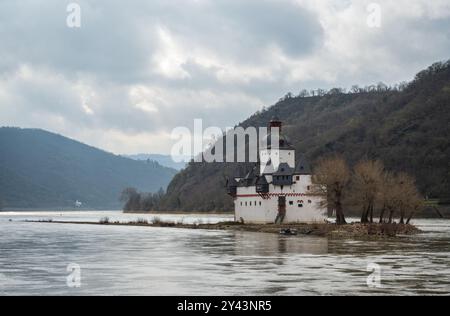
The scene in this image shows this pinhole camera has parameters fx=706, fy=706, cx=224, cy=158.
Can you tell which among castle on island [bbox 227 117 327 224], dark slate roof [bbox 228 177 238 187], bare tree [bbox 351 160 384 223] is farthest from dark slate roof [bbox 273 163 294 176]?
dark slate roof [bbox 228 177 238 187]

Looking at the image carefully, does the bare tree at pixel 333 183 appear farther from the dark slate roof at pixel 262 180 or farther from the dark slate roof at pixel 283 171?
the dark slate roof at pixel 262 180

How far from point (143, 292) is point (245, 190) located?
80649mm

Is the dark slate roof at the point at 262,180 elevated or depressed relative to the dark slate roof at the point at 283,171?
depressed

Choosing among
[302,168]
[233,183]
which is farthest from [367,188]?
[233,183]

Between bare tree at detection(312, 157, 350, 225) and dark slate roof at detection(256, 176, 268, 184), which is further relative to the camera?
dark slate roof at detection(256, 176, 268, 184)

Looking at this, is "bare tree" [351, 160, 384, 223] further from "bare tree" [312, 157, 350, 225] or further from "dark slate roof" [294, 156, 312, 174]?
"dark slate roof" [294, 156, 312, 174]

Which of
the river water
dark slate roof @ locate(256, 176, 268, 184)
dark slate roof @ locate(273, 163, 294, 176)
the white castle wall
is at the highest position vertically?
dark slate roof @ locate(273, 163, 294, 176)

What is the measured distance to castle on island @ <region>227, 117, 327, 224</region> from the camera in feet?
335

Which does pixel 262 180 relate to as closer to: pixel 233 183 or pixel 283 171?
pixel 283 171

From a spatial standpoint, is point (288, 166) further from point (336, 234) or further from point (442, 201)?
point (442, 201)

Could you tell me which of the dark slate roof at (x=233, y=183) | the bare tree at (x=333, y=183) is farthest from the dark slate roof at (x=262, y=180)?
the bare tree at (x=333, y=183)

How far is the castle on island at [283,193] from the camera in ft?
335
